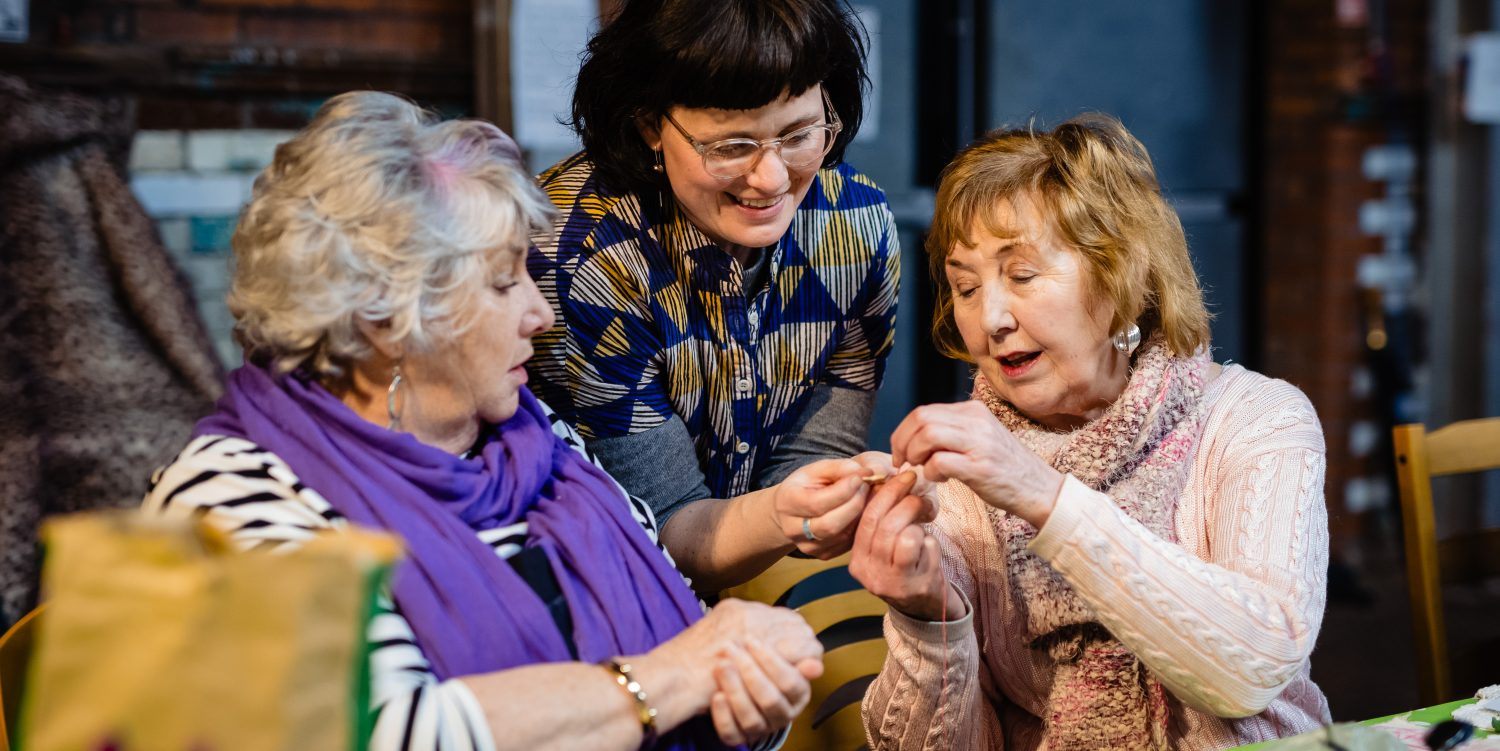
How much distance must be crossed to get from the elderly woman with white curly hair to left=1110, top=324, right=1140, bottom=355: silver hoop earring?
2.18ft

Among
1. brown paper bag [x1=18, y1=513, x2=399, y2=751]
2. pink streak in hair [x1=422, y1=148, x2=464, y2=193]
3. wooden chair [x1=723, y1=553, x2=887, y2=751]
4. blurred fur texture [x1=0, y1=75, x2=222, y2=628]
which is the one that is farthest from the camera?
blurred fur texture [x1=0, y1=75, x2=222, y2=628]

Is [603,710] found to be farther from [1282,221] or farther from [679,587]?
[1282,221]

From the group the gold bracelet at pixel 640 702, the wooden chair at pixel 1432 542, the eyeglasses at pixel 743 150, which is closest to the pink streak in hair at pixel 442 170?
the eyeglasses at pixel 743 150

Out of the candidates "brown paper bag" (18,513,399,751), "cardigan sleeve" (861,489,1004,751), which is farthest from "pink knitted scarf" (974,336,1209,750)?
"brown paper bag" (18,513,399,751)

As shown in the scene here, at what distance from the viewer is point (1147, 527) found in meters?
1.90

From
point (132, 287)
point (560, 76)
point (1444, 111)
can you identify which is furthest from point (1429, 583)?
point (1444, 111)

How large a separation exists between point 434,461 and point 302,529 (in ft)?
0.60

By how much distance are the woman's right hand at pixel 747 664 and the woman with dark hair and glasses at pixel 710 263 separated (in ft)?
0.91

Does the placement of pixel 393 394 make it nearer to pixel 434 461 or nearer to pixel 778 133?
pixel 434 461

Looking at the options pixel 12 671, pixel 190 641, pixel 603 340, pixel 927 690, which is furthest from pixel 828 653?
pixel 190 641

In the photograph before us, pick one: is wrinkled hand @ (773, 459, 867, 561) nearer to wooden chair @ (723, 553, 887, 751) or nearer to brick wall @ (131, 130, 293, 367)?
wooden chair @ (723, 553, 887, 751)

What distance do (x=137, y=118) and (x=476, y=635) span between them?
8.51ft

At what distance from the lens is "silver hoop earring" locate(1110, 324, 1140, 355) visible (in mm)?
1943

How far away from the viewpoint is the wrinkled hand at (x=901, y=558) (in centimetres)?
178
